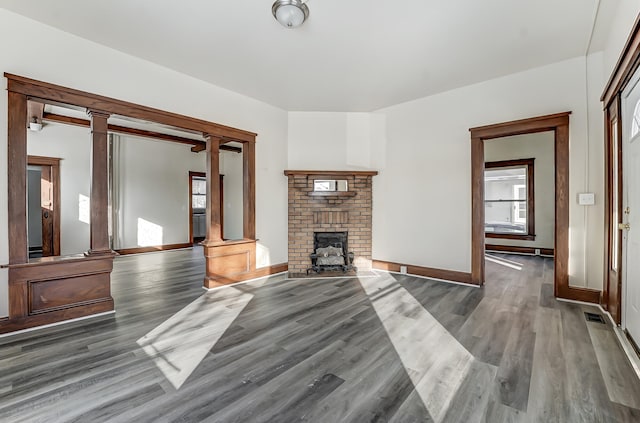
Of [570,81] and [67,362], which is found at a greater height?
[570,81]

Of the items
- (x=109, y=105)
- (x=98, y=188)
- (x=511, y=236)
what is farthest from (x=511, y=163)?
(x=98, y=188)

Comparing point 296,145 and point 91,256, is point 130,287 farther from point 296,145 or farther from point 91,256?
point 296,145

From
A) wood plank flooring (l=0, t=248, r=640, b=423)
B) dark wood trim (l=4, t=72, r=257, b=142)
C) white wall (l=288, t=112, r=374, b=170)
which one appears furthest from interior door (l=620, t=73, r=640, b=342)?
dark wood trim (l=4, t=72, r=257, b=142)

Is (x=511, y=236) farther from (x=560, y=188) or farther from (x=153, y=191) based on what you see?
(x=153, y=191)

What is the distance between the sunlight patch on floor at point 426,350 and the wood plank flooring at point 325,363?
0.01m

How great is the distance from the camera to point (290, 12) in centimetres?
248

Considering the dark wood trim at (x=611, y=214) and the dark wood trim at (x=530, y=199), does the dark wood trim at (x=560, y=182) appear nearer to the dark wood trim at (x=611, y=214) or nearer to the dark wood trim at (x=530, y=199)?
the dark wood trim at (x=611, y=214)

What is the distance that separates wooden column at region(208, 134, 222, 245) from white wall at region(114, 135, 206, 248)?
4038 mm

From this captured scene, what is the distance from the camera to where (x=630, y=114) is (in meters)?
2.41

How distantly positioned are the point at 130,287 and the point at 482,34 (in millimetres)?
5274

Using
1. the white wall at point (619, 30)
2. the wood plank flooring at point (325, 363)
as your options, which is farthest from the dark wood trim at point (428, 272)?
the white wall at point (619, 30)

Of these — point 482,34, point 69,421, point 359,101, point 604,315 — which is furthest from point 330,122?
point 69,421

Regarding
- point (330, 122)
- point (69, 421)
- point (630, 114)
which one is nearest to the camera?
point (69, 421)

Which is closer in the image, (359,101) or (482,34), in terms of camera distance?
(482,34)
